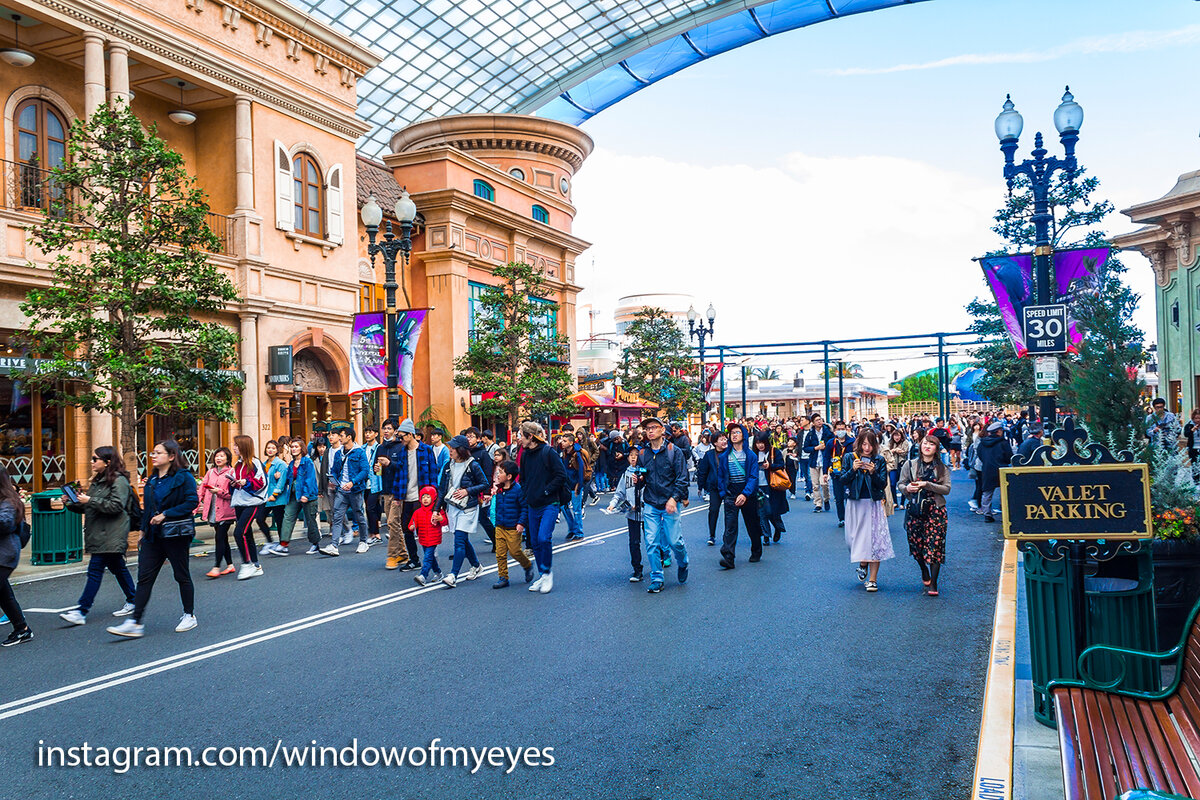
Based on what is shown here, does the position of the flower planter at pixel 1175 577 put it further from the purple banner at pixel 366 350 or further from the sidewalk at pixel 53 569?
the purple banner at pixel 366 350

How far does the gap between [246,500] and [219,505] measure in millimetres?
334

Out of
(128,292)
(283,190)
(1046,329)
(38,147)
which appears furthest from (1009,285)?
(38,147)

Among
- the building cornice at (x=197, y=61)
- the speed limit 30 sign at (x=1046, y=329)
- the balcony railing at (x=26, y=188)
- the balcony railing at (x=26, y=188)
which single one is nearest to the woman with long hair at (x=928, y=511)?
the speed limit 30 sign at (x=1046, y=329)

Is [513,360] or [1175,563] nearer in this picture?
[1175,563]

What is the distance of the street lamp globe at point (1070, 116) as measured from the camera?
12.0m

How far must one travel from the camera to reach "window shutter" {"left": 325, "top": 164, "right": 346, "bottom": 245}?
24.3 meters

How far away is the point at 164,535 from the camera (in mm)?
7945

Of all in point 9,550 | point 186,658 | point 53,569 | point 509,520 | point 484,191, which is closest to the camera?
point 186,658

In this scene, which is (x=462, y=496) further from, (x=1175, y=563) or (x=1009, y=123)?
(x=1009, y=123)

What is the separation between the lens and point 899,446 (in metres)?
17.2

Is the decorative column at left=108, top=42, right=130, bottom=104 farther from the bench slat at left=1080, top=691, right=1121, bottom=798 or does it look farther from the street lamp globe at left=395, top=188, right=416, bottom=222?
the bench slat at left=1080, top=691, right=1121, bottom=798

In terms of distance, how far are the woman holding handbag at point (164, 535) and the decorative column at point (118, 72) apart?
13711 mm

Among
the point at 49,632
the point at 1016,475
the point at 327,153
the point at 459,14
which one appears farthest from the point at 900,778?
the point at 459,14

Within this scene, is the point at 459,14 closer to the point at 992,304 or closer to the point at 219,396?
the point at 992,304
